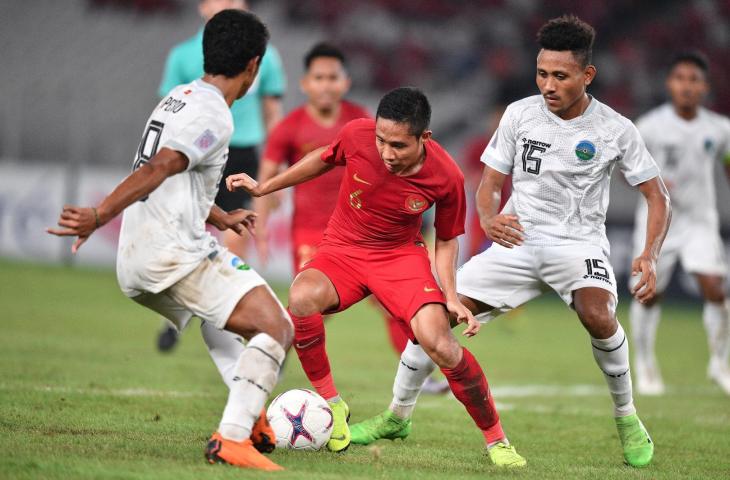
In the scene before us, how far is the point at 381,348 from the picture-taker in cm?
1098

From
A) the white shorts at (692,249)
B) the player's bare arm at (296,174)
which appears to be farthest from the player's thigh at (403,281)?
the white shorts at (692,249)

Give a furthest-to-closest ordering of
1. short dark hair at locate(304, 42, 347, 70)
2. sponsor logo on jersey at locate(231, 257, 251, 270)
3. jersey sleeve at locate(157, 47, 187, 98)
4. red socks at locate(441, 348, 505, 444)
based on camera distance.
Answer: jersey sleeve at locate(157, 47, 187, 98) < short dark hair at locate(304, 42, 347, 70) < red socks at locate(441, 348, 505, 444) < sponsor logo on jersey at locate(231, 257, 251, 270)

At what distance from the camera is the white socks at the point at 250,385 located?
Answer: 4508 mm

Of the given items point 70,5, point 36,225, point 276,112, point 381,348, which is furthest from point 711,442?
point 70,5

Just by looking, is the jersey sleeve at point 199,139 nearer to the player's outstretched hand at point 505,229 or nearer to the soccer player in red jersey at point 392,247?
the soccer player in red jersey at point 392,247

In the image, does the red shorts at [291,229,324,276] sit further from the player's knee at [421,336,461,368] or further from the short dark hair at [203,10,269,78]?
the short dark hair at [203,10,269,78]

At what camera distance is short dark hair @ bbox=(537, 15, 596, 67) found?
5.64 metres

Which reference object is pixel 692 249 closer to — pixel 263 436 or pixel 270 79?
pixel 270 79

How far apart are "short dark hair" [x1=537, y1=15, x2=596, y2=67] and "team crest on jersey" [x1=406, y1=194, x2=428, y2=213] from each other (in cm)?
103

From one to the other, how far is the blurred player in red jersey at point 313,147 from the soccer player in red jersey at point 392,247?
2.18m

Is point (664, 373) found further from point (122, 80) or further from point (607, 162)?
point (122, 80)

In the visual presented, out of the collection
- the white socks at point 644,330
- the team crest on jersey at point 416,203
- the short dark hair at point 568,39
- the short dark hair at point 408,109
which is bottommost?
the white socks at point 644,330

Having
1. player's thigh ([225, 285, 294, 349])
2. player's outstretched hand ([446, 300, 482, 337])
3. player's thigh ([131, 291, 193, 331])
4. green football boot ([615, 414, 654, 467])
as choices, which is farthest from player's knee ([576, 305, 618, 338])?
player's thigh ([131, 291, 193, 331])

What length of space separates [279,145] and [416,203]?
2.63 meters
